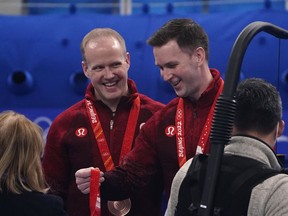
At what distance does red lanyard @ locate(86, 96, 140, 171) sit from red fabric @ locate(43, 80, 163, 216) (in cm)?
2

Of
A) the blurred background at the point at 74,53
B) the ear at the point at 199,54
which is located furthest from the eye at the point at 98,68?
the blurred background at the point at 74,53

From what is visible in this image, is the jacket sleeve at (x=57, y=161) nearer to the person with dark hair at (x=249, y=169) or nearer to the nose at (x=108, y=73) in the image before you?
the nose at (x=108, y=73)

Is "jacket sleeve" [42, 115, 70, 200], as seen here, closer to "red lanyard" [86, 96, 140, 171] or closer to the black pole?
"red lanyard" [86, 96, 140, 171]

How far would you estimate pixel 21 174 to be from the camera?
2391 millimetres

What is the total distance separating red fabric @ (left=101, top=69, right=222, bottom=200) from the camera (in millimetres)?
2906

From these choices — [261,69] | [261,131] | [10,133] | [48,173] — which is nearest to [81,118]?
[48,173]

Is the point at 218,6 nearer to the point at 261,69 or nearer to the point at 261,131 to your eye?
the point at 261,69

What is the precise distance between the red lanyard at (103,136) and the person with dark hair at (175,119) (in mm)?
224

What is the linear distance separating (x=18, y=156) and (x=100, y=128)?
95 cm

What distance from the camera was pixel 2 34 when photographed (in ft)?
19.3

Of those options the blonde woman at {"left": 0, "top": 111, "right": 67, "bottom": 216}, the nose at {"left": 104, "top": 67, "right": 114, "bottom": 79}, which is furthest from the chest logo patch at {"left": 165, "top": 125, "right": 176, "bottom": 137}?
the blonde woman at {"left": 0, "top": 111, "right": 67, "bottom": 216}

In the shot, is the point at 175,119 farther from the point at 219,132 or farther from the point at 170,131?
the point at 219,132

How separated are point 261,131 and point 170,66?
37.5 inches

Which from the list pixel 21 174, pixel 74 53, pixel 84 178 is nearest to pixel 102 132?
pixel 84 178
